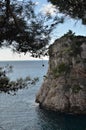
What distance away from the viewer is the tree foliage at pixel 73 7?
1420 cm

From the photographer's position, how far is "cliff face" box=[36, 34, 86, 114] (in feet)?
210

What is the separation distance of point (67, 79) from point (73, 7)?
52.7 metres

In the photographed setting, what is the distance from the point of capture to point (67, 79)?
66.8 meters

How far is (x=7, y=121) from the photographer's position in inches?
2344

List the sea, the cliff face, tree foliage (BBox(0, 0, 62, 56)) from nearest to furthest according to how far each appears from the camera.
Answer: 1. tree foliage (BBox(0, 0, 62, 56))
2. the sea
3. the cliff face

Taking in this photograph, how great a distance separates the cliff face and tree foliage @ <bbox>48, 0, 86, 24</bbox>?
48.7 m

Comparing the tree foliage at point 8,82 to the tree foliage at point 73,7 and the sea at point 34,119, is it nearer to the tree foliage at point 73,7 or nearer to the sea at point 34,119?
the tree foliage at point 73,7

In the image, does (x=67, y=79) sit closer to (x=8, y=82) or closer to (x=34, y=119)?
(x=34, y=119)

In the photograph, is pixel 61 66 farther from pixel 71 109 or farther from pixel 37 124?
pixel 37 124

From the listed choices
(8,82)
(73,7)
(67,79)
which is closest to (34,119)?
(67,79)

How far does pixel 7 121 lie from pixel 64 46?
20899 mm

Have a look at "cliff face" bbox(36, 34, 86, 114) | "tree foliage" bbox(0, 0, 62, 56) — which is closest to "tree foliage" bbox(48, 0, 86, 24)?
"tree foliage" bbox(0, 0, 62, 56)

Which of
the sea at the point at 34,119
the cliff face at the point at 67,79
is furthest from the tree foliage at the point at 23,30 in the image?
the cliff face at the point at 67,79

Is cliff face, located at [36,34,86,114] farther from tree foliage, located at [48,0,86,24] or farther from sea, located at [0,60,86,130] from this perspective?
tree foliage, located at [48,0,86,24]
